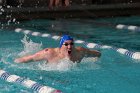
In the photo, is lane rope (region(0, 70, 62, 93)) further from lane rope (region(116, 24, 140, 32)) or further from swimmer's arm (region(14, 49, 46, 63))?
lane rope (region(116, 24, 140, 32))

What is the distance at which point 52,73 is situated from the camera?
6.54 meters

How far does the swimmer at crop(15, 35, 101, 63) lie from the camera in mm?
6387

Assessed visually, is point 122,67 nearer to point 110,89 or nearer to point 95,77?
point 95,77

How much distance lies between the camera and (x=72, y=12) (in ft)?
47.9

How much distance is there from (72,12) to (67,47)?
27.2 ft

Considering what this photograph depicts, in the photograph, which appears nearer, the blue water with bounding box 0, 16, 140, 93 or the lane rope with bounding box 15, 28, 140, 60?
the blue water with bounding box 0, 16, 140, 93

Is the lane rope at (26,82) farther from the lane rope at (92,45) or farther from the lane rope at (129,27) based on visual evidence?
the lane rope at (129,27)

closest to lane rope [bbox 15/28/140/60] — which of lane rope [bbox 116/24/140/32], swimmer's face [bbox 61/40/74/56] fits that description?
swimmer's face [bbox 61/40/74/56]

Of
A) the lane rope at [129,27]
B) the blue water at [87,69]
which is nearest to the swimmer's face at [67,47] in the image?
the blue water at [87,69]

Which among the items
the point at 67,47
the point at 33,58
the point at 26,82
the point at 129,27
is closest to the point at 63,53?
the point at 67,47

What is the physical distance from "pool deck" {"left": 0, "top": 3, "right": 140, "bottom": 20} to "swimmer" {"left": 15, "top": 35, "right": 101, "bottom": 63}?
7.48 m

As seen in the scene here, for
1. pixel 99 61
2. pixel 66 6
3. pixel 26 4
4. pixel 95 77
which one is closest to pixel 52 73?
pixel 95 77

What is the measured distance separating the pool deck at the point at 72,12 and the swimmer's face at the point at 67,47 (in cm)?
785

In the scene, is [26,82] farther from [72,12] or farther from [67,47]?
[72,12]
